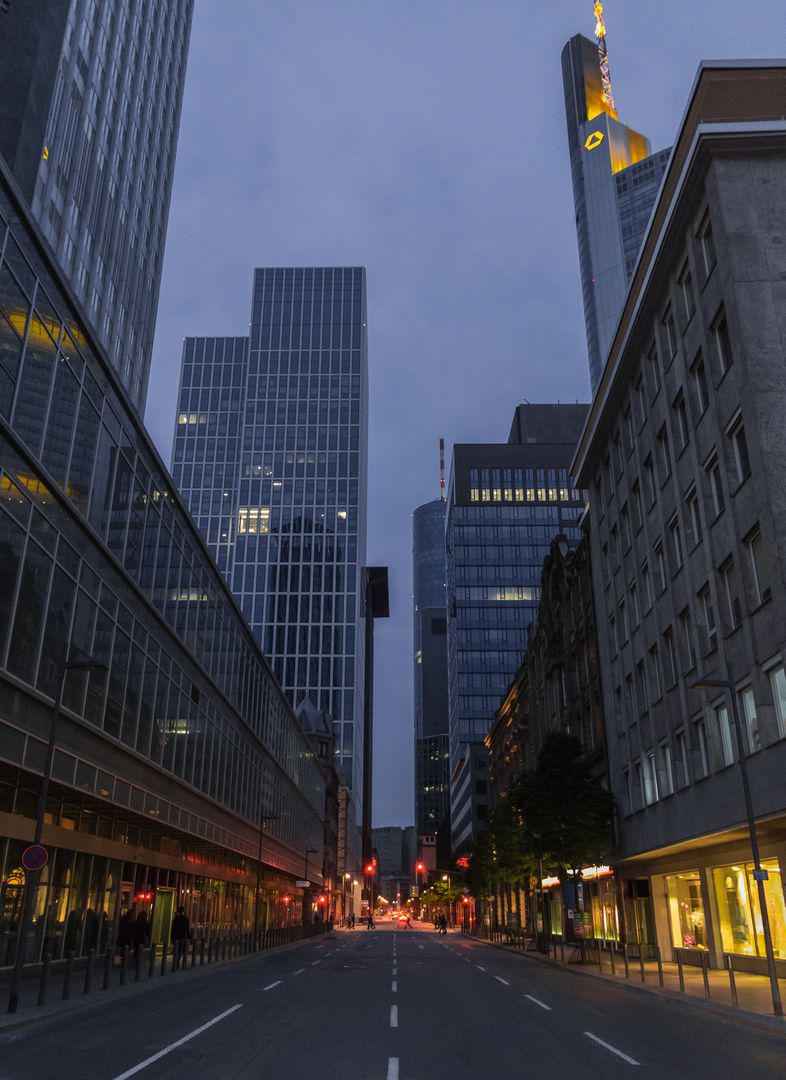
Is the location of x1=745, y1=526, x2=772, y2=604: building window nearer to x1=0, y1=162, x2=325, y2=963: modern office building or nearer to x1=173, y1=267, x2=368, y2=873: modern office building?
x1=0, y1=162, x2=325, y2=963: modern office building

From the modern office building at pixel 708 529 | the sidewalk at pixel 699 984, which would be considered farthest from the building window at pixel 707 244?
the sidewalk at pixel 699 984

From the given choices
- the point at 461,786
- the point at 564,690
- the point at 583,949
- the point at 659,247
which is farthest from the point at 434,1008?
the point at 461,786

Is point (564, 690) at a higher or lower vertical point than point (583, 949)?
higher

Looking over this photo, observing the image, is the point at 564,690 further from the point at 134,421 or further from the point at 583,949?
the point at 134,421

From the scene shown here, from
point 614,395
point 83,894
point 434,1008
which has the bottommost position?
point 434,1008

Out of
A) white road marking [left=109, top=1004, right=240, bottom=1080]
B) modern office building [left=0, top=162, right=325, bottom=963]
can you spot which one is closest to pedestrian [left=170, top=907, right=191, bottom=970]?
modern office building [left=0, top=162, right=325, bottom=963]

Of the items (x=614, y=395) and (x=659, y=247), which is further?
(x=614, y=395)

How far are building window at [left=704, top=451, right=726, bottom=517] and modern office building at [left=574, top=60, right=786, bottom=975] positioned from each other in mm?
70

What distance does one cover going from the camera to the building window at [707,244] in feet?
91.7

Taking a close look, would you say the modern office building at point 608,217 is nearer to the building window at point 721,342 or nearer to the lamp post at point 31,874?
the building window at point 721,342

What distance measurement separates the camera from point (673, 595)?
3206 cm

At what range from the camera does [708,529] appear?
28.0 m

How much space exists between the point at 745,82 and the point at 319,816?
92972mm

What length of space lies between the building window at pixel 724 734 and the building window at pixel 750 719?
5.30 feet
